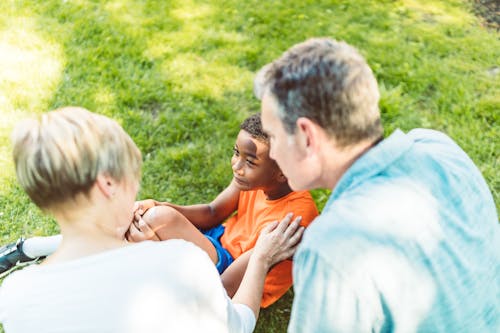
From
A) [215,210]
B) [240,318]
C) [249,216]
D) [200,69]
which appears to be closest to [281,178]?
[249,216]

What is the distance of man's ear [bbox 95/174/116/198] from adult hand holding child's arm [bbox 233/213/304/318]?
0.91m

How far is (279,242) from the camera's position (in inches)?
94.9

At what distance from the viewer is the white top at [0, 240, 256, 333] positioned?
147 cm

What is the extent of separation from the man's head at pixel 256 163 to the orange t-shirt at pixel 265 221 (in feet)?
0.34

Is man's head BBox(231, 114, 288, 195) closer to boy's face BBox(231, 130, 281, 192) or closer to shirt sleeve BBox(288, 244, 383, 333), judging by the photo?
boy's face BBox(231, 130, 281, 192)

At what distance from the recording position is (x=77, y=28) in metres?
4.87

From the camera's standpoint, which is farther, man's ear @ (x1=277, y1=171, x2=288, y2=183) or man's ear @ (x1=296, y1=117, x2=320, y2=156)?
man's ear @ (x1=277, y1=171, x2=288, y2=183)

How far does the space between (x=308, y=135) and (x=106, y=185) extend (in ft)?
2.18

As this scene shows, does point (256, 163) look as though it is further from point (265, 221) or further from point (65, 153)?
point (65, 153)

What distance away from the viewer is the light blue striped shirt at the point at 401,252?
144 centimetres

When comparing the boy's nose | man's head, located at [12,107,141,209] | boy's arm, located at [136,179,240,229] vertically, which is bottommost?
boy's arm, located at [136,179,240,229]

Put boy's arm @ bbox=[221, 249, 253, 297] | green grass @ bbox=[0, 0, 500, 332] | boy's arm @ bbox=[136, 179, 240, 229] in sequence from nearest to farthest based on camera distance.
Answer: boy's arm @ bbox=[221, 249, 253, 297], boy's arm @ bbox=[136, 179, 240, 229], green grass @ bbox=[0, 0, 500, 332]

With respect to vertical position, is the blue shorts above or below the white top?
below

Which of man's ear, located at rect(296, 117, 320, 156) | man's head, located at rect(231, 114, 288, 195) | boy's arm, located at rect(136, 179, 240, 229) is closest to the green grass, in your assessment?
boy's arm, located at rect(136, 179, 240, 229)
